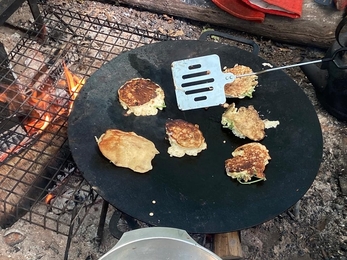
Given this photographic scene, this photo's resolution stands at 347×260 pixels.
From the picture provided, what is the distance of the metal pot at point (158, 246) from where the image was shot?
1615 mm

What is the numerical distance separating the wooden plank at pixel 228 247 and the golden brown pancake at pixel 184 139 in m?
0.54

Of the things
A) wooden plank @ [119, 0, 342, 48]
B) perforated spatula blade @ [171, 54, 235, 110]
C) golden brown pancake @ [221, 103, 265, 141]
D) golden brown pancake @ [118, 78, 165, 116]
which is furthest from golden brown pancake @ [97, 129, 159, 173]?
wooden plank @ [119, 0, 342, 48]

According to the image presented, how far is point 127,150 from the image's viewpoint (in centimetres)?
219

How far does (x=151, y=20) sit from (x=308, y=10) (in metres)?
1.48

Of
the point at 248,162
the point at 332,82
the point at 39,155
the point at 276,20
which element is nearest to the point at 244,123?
the point at 248,162

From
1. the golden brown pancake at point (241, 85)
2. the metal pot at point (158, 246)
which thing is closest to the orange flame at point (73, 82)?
the golden brown pancake at point (241, 85)

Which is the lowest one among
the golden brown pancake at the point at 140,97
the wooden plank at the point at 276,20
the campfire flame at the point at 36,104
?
the wooden plank at the point at 276,20

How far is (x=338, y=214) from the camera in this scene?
294 cm

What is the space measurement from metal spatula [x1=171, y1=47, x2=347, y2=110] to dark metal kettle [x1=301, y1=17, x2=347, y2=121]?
0.90m

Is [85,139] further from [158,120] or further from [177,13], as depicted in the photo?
[177,13]

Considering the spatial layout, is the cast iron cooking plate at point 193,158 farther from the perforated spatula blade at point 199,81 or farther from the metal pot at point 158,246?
the metal pot at point 158,246

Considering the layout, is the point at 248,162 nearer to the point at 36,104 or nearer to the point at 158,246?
the point at 158,246

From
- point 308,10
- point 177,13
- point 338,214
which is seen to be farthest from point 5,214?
point 308,10

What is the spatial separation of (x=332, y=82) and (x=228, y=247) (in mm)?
1709
